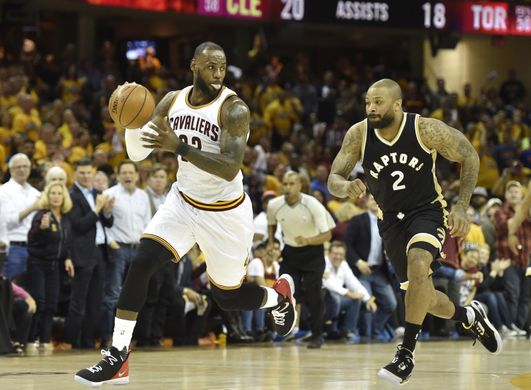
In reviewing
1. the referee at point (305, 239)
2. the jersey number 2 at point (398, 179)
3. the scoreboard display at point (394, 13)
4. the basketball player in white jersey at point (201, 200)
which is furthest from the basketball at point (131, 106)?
the scoreboard display at point (394, 13)

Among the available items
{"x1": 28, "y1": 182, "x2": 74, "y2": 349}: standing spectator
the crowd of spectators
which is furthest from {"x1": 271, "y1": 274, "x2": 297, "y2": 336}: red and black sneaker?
{"x1": 28, "y1": 182, "x2": 74, "y2": 349}: standing spectator

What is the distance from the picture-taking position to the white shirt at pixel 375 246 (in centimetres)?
1530

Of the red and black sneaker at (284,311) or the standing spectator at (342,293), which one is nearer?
the red and black sneaker at (284,311)

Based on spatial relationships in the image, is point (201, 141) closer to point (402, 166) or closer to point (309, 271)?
point (402, 166)

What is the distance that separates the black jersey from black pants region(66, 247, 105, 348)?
4.90 meters

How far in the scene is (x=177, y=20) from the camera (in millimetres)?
27406

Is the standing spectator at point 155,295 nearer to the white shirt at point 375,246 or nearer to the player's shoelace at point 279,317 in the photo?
the white shirt at point 375,246

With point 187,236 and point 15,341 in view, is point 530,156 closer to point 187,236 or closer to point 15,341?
point 15,341

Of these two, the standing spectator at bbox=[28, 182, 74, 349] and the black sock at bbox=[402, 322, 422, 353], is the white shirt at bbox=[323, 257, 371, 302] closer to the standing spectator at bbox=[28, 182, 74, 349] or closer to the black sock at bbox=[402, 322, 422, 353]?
the standing spectator at bbox=[28, 182, 74, 349]

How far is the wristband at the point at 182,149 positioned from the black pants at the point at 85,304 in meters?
5.53

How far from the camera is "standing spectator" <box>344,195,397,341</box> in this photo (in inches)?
602

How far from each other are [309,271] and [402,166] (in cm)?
528

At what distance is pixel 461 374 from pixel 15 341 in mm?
4897

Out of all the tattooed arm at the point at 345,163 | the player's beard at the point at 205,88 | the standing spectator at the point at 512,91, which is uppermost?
the standing spectator at the point at 512,91
